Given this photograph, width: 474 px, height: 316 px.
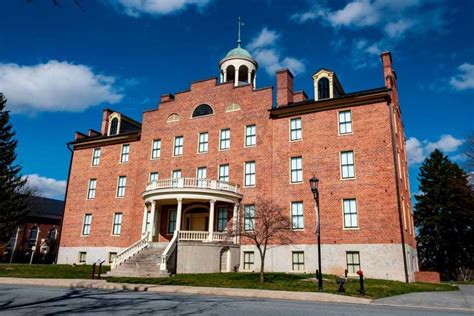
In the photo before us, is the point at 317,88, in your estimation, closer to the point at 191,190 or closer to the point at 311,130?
the point at 311,130

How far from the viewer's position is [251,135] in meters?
29.9

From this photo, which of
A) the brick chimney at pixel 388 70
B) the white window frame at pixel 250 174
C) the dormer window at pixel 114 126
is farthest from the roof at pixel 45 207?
the brick chimney at pixel 388 70

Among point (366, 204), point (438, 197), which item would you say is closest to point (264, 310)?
point (366, 204)

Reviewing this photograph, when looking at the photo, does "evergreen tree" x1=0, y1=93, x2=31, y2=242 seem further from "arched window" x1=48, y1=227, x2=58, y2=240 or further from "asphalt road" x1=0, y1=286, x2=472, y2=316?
Answer: "asphalt road" x1=0, y1=286, x2=472, y2=316

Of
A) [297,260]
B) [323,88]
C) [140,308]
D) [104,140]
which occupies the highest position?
[323,88]

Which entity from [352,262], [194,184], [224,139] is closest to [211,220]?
[194,184]

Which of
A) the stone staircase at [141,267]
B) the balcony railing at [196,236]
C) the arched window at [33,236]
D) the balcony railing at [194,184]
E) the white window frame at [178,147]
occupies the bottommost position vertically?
the stone staircase at [141,267]

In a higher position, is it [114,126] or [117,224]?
[114,126]

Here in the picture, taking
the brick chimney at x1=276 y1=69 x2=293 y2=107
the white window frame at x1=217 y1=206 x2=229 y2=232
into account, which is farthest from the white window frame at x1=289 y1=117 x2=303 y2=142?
the white window frame at x1=217 y1=206 x2=229 y2=232

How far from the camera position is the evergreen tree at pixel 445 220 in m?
43.8

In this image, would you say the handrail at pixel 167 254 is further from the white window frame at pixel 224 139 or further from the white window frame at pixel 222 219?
the white window frame at pixel 224 139

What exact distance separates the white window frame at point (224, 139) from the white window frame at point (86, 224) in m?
15.1

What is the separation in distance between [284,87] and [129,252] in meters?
17.2

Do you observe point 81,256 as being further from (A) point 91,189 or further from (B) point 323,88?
(B) point 323,88
